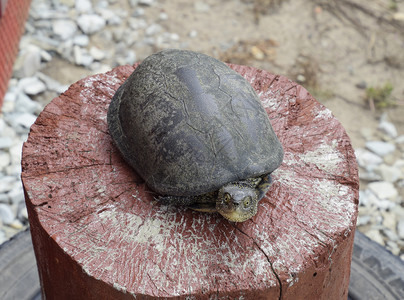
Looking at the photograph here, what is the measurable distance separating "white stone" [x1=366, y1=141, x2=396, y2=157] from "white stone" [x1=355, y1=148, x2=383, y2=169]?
0.05 m

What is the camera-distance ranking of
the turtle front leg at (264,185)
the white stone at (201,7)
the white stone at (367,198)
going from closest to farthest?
the turtle front leg at (264,185), the white stone at (367,198), the white stone at (201,7)

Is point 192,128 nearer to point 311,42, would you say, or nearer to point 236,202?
point 236,202

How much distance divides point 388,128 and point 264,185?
2.66 metres

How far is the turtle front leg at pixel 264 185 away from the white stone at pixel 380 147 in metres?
2.36

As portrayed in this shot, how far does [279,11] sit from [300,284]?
13.5 ft

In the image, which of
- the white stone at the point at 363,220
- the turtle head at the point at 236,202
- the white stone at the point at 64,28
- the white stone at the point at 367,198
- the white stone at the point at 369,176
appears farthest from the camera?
the white stone at the point at 64,28

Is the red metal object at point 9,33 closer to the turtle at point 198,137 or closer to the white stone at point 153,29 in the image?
the white stone at point 153,29

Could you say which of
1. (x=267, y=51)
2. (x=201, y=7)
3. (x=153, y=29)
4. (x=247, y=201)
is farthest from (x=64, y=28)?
(x=247, y=201)

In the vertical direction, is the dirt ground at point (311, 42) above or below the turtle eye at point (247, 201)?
below

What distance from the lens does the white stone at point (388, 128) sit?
4129mm

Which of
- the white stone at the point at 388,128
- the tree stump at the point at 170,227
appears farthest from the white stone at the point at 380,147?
the tree stump at the point at 170,227

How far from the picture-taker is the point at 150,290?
1.60 m

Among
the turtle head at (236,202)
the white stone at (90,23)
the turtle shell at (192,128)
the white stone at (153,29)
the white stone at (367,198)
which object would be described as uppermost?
the turtle shell at (192,128)

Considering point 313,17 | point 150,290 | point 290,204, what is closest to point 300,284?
point 290,204
